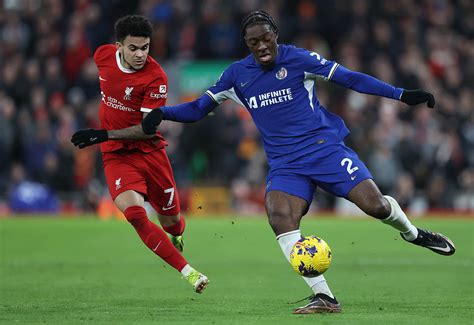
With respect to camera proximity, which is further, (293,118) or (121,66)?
(121,66)

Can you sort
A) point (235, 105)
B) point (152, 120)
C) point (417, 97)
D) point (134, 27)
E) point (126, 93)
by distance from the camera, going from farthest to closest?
point (235, 105) → point (126, 93) → point (134, 27) → point (152, 120) → point (417, 97)

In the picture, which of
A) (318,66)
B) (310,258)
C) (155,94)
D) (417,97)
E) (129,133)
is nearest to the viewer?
(310,258)

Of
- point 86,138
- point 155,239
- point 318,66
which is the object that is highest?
point 318,66

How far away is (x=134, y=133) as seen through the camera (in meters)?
10.4

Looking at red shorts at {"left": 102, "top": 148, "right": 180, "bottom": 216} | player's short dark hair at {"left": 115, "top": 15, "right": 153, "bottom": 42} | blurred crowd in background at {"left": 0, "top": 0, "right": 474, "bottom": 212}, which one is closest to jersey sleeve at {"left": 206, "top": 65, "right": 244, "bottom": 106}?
player's short dark hair at {"left": 115, "top": 15, "right": 153, "bottom": 42}

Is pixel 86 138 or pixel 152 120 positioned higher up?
A: pixel 152 120

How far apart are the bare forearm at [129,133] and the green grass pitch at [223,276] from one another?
157 centimetres

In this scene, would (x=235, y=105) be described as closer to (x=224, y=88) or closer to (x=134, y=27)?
(x=134, y=27)

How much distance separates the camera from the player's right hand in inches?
397

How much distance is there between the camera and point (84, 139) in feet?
33.2

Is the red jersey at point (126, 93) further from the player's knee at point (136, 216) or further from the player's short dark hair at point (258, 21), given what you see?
the player's short dark hair at point (258, 21)

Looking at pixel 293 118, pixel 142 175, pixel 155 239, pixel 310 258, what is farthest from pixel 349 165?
pixel 142 175

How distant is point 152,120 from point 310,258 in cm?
201

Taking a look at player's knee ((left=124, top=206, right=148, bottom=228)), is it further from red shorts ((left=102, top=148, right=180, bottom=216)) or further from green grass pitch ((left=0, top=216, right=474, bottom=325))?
green grass pitch ((left=0, top=216, right=474, bottom=325))
